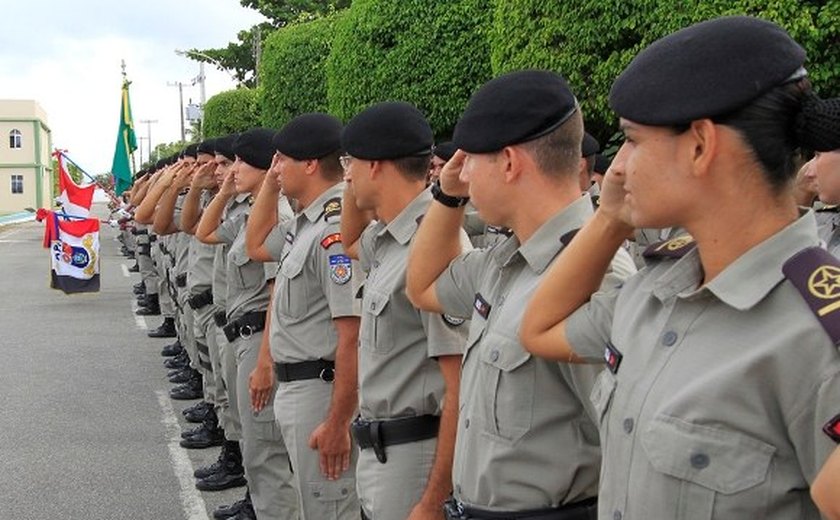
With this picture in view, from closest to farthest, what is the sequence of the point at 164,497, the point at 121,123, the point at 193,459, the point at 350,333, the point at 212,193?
the point at 350,333, the point at 164,497, the point at 193,459, the point at 212,193, the point at 121,123

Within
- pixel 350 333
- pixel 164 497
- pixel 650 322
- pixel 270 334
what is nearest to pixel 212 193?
pixel 164 497

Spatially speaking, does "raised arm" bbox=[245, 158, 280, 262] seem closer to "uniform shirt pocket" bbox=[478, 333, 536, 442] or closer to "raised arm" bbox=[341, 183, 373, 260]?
"raised arm" bbox=[341, 183, 373, 260]

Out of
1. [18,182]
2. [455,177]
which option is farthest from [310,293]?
[18,182]

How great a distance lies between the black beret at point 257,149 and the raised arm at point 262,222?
1.31ft

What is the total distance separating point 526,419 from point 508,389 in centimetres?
7

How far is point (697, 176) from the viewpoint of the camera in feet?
4.92

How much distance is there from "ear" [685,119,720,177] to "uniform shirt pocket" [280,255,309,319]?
2.51 meters

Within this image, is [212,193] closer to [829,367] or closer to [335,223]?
[335,223]

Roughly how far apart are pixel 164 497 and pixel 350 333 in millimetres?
2559

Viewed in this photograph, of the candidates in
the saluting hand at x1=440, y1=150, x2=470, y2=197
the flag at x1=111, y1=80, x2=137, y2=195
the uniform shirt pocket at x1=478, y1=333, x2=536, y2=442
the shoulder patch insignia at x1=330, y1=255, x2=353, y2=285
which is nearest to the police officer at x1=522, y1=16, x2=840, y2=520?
the uniform shirt pocket at x1=478, y1=333, x2=536, y2=442

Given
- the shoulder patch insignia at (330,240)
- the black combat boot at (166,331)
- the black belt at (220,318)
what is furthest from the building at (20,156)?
the shoulder patch insignia at (330,240)

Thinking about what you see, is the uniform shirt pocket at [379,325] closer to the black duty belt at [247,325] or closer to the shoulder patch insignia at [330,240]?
the shoulder patch insignia at [330,240]

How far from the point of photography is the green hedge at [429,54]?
8.78 metres

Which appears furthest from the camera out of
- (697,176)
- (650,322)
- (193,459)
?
(193,459)
